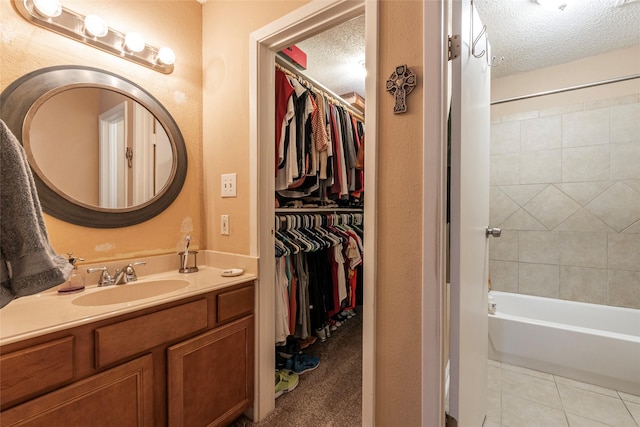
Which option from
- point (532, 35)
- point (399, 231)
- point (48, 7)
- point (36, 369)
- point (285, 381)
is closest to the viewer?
point (36, 369)

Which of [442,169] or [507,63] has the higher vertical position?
[507,63]

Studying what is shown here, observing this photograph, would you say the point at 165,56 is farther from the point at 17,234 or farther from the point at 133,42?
the point at 17,234

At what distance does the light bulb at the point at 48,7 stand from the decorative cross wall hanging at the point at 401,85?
57.2 inches

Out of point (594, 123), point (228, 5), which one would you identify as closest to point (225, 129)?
point (228, 5)

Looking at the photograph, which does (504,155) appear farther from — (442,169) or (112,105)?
(112,105)

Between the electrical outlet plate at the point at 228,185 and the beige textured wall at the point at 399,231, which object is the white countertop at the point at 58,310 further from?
the beige textured wall at the point at 399,231

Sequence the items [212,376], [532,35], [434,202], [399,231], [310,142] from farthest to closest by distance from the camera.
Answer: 1. [532,35]
2. [310,142]
3. [212,376]
4. [399,231]
5. [434,202]

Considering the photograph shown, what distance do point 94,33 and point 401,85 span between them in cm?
142

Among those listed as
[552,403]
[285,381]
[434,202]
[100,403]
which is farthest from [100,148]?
[552,403]

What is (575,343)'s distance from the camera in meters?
1.78

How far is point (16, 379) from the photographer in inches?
29.8

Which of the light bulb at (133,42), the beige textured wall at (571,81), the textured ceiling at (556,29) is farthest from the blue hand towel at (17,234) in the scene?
the beige textured wall at (571,81)

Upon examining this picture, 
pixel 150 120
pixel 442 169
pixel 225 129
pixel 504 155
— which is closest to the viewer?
pixel 442 169

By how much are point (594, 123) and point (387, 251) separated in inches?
98.2
